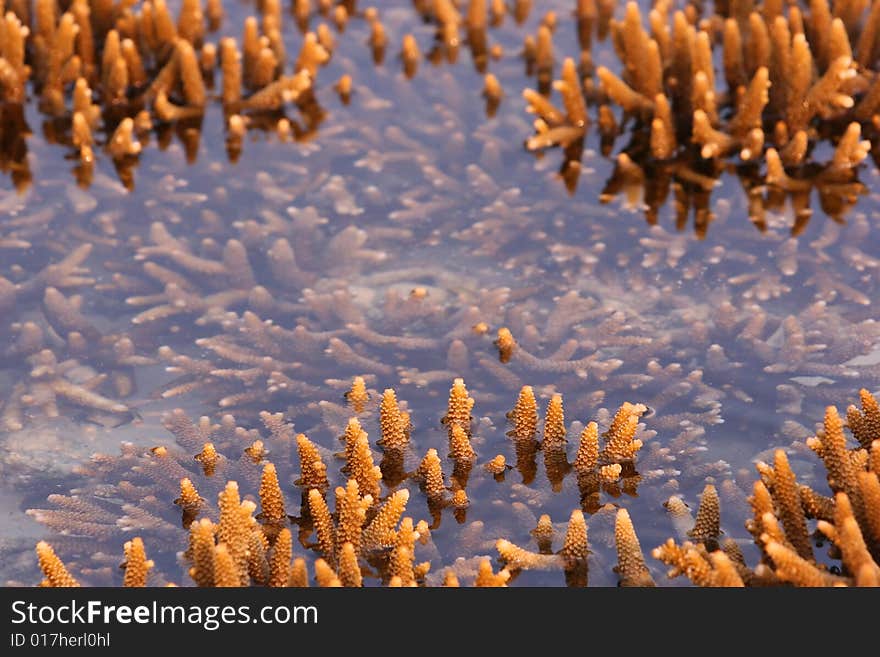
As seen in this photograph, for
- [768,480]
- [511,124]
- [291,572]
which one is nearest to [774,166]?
[511,124]

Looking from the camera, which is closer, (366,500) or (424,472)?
(366,500)

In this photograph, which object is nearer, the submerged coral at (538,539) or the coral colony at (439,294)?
the submerged coral at (538,539)

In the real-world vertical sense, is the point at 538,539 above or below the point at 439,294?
below

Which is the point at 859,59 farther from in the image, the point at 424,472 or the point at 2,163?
the point at 2,163

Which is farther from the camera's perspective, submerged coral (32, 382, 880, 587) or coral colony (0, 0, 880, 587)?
coral colony (0, 0, 880, 587)

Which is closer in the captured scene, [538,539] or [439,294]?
[538,539]

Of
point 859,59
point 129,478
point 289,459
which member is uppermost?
point 859,59
